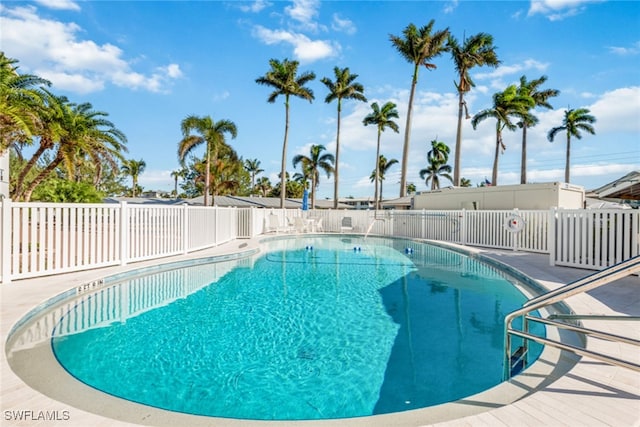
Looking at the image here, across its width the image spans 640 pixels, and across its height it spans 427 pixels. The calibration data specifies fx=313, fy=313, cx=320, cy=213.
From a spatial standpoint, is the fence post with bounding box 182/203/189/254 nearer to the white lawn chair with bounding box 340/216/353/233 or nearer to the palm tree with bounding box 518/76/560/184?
the white lawn chair with bounding box 340/216/353/233

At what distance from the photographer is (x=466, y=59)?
20688mm

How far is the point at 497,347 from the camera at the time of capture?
3604 mm

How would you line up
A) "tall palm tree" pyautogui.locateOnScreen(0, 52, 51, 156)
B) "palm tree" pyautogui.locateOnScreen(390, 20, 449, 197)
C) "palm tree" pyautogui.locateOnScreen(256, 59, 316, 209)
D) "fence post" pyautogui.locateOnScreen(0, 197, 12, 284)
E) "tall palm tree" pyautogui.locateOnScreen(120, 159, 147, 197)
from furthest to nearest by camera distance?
"tall palm tree" pyautogui.locateOnScreen(120, 159, 147, 197), "palm tree" pyautogui.locateOnScreen(256, 59, 316, 209), "palm tree" pyautogui.locateOnScreen(390, 20, 449, 197), "tall palm tree" pyautogui.locateOnScreen(0, 52, 51, 156), "fence post" pyautogui.locateOnScreen(0, 197, 12, 284)

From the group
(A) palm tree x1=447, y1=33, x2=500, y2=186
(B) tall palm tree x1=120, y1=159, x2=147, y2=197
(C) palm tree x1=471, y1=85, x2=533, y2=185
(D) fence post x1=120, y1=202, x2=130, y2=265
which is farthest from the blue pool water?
(B) tall palm tree x1=120, y1=159, x2=147, y2=197

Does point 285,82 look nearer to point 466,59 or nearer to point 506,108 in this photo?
point 466,59

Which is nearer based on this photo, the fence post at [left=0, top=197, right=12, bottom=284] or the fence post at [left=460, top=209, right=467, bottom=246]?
the fence post at [left=0, top=197, right=12, bottom=284]

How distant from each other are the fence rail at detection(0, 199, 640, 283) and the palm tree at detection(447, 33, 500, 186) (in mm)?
10372

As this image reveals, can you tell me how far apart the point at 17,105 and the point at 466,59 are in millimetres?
22827

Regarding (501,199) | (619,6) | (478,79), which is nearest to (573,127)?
(478,79)

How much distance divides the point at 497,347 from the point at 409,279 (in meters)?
3.75

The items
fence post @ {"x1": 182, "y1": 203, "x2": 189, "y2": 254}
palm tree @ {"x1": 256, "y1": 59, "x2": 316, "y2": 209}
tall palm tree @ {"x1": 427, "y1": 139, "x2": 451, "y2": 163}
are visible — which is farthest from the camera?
tall palm tree @ {"x1": 427, "y1": 139, "x2": 451, "y2": 163}

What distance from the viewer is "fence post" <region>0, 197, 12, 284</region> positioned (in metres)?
5.19

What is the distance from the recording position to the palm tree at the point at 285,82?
858 inches

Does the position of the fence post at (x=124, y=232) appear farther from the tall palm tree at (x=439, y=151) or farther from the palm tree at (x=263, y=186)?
the palm tree at (x=263, y=186)
